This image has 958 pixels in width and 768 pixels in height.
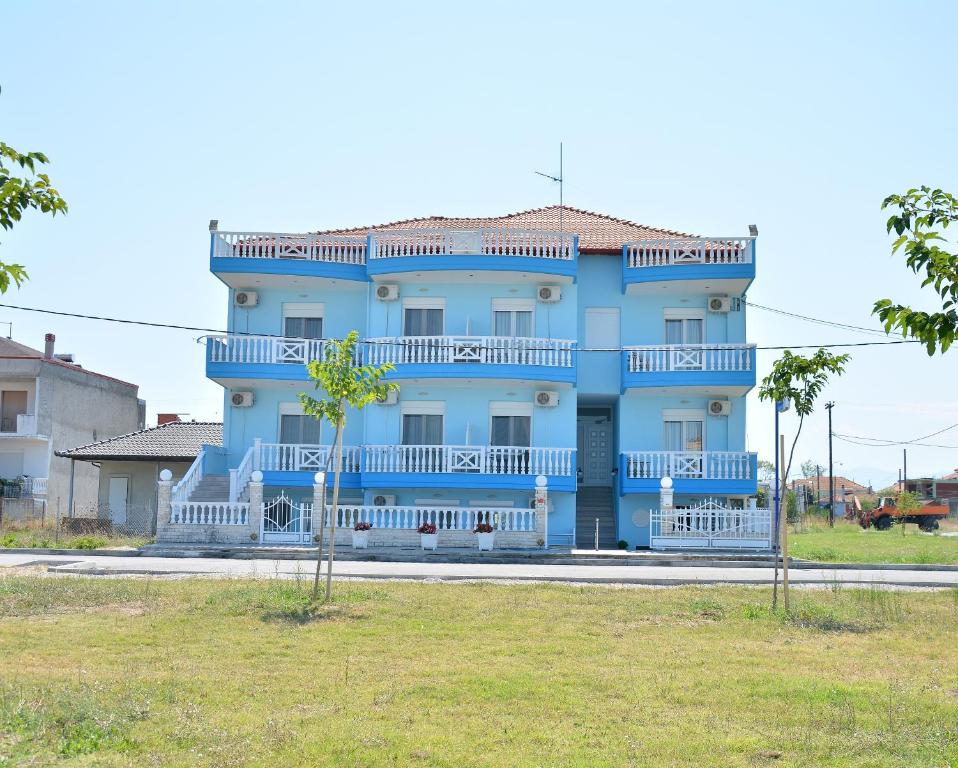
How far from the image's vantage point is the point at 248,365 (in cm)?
3056

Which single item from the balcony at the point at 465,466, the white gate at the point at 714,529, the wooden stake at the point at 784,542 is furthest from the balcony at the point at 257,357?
the wooden stake at the point at 784,542

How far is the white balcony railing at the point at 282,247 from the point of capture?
101 ft

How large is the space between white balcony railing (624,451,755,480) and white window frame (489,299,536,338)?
493 centimetres

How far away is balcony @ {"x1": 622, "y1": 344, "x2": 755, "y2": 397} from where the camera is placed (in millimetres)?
29859

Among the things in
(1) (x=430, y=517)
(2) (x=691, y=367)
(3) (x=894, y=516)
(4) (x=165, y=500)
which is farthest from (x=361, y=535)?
(3) (x=894, y=516)

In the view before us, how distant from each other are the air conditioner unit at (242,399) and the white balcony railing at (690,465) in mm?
10635

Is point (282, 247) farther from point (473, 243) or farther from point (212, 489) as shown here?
point (212, 489)

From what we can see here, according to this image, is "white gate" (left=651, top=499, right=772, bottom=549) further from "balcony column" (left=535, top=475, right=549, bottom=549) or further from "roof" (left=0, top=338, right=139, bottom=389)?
"roof" (left=0, top=338, right=139, bottom=389)

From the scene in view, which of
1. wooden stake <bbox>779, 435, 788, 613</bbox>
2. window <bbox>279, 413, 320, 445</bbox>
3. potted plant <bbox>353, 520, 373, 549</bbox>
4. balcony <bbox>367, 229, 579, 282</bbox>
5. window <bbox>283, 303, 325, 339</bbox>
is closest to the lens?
wooden stake <bbox>779, 435, 788, 613</bbox>

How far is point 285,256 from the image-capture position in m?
31.0

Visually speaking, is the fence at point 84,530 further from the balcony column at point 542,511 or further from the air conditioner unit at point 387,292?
the balcony column at point 542,511

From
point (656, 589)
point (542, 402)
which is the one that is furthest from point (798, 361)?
point (542, 402)

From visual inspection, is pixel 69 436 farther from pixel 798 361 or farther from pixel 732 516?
pixel 798 361

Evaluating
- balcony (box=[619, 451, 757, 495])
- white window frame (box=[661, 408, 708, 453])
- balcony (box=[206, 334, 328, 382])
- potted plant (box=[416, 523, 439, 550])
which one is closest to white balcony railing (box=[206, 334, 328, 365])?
balcony (box=[206, 334, 328, 382])
